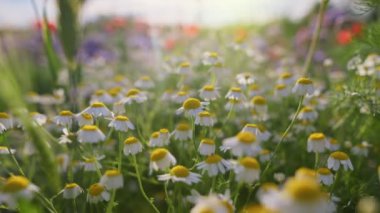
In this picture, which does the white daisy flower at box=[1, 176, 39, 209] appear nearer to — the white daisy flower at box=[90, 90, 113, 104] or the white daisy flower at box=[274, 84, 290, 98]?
the white daisy flower at box=[90, 90, 113, 104]

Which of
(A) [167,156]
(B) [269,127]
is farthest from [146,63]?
(A) [167,156]

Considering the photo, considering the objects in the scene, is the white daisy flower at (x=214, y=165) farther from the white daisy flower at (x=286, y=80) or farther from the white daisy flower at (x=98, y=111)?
the white daisy flower at (x=286, y=80)

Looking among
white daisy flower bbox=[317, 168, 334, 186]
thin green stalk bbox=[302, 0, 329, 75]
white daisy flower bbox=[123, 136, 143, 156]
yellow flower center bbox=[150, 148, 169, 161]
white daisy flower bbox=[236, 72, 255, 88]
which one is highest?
thin green stalk bbox=[302, 0, 329, 75]

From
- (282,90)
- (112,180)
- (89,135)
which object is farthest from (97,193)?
(282,90)

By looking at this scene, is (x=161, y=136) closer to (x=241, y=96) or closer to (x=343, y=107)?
(x=241, y=96)

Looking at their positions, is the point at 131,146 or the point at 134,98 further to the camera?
the point at 134,98

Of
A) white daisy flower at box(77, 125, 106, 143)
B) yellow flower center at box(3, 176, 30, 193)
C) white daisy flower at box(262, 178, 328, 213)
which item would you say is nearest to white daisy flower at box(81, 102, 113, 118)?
white daisy flower at box(77, 125, 106, 143)

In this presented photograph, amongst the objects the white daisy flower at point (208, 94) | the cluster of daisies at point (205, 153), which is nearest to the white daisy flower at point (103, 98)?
the cluster of daisies at point (205, 153)

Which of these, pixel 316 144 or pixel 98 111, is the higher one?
pixel 98 111

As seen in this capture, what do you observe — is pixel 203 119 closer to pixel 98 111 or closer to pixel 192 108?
pixel 192 108
